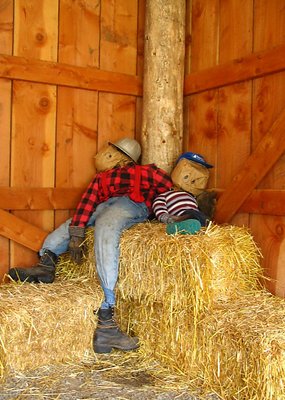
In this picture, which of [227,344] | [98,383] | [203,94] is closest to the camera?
[227,344]

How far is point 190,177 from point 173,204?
0.96 feet

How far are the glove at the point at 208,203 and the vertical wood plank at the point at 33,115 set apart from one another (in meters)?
1.22

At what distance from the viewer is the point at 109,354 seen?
331 centimetres

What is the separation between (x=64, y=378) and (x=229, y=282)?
1.14 metres

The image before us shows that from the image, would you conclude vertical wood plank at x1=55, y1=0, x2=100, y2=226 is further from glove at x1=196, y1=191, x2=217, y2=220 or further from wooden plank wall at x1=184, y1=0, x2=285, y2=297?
glove at x1=196, y1=191, x2=217, y2=220

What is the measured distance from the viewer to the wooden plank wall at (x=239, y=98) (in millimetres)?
3352

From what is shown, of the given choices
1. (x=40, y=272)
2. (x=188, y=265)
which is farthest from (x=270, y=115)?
(x=40, y=272)

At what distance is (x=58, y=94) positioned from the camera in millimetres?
4023

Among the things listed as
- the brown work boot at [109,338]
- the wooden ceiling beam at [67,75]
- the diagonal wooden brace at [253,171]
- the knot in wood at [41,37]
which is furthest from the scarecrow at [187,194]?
the knot in wood at [41,37]

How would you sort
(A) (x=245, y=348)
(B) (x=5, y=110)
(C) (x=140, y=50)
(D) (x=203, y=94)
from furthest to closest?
1. (C) (x=140, y=50)
2. (D) (x=203, y=94)
3. (B) (x=5, y=110)
4. (A) (x=245, y=348)

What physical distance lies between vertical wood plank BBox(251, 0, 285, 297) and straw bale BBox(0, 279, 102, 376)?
1185 mm

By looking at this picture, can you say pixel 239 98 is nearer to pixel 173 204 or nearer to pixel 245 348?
pixel 173 204

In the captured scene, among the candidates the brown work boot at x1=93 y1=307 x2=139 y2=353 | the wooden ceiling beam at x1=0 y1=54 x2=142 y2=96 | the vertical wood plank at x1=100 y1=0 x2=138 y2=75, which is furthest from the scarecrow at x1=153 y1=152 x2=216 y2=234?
the vertical wood plank at x1=100 y1=0 x2=138 y2=75

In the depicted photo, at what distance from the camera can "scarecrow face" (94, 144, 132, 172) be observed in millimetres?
3982
